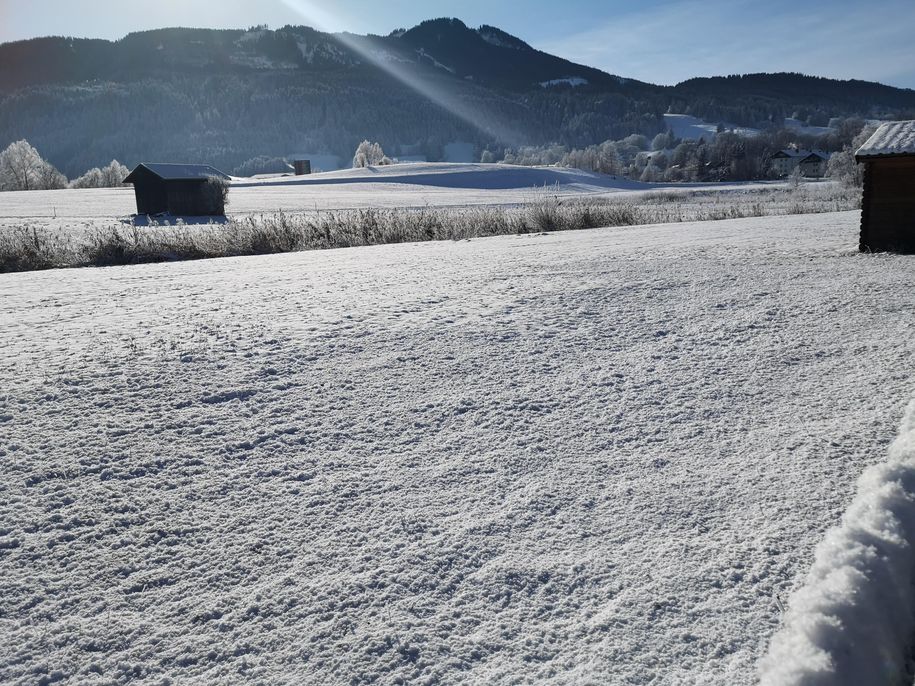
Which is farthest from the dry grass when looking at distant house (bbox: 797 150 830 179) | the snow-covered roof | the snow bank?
distant house (bbox: 797 150 830 179)

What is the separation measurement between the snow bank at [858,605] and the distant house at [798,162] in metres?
97.0

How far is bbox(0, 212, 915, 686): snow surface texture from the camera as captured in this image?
2232mm

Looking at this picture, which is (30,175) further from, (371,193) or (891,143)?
(891,143)

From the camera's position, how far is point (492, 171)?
234 feet

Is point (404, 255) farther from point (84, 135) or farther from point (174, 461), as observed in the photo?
point (84, 135)

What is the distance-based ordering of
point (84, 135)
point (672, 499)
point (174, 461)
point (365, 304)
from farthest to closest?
point (84, 135) → point (365, 304) → point (174, 461) → point (672, 499)

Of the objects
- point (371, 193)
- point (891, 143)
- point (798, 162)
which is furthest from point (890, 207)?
point (798, 162)

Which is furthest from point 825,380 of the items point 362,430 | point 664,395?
point 362,430

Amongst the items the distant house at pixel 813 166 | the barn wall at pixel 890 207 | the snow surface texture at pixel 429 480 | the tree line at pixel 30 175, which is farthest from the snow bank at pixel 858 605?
the distant house at pixel 813 166

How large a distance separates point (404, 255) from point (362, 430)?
683 centimetres

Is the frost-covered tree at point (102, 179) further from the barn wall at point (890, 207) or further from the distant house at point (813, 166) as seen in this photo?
the distant house at point (813, 166)

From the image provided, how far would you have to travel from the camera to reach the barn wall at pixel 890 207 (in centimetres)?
953

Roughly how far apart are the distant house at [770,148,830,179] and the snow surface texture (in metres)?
93.8

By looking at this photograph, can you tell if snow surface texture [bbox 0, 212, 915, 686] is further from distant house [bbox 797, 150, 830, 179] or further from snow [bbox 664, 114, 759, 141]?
snow [bbox 664, 114, 759, 141]
